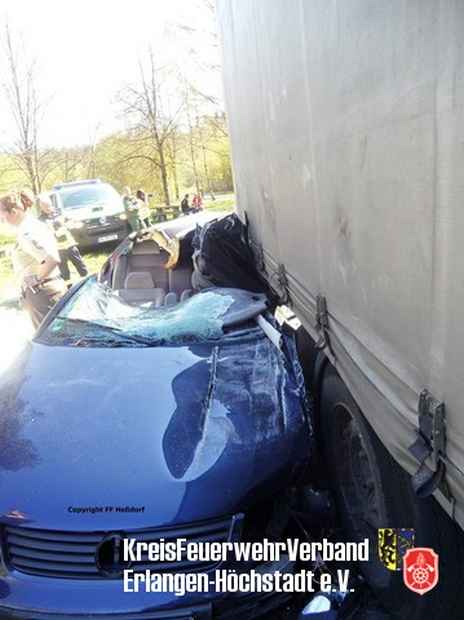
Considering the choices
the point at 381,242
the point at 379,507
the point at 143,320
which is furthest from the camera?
the point at 143,320

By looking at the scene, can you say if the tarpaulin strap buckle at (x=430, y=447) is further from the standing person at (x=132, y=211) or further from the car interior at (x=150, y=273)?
the standing person at (x=132, y=211)

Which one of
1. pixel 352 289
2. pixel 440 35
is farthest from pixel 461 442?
pixel 440 35

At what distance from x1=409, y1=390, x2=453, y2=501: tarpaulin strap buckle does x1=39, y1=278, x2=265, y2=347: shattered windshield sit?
200 cm

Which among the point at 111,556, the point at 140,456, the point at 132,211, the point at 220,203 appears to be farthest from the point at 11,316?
the point at 220,203

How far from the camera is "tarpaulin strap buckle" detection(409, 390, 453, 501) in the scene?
1.33 m

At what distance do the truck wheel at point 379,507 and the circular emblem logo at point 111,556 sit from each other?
42.2 inches

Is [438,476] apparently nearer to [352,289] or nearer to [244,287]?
[352,289]

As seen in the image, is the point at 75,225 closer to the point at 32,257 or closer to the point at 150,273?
the point at 150,273

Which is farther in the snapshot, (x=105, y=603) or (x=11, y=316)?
(x=11, y=316)

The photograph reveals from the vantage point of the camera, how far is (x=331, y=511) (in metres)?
2.51

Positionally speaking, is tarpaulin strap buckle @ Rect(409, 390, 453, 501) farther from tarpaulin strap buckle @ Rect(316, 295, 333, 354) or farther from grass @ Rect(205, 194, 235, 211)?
grass @ Rect(205, 194, 235, 211)

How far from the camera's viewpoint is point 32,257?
15.8ft

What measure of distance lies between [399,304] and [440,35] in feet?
2.29

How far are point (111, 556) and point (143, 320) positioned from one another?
1.80m
